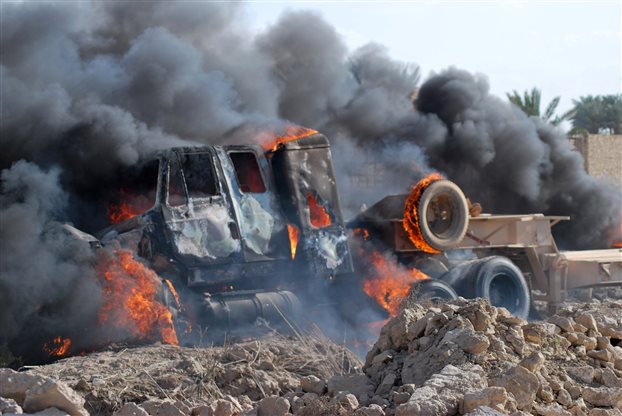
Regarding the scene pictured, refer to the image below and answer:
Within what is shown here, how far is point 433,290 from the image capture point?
11828mm

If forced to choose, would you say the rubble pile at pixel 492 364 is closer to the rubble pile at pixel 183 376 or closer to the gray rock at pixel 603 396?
the gray rock at pixel 603 396

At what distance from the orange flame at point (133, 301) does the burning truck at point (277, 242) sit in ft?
0.05

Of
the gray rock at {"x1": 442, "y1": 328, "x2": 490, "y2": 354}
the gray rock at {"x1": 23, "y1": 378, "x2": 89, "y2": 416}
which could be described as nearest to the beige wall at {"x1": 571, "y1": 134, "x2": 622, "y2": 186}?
the gray rock at {"x1": 442, "y1": 328, "x2": 490, "y2": 354}

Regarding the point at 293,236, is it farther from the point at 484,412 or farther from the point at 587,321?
the point at 484,412

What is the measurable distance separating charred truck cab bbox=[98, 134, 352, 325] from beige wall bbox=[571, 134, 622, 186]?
15.5 metres

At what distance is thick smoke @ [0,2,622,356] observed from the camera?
999 cm

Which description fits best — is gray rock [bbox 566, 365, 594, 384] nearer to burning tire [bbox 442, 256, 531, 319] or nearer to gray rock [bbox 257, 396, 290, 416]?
gray rock [bbox 257, 396, 290, 416]

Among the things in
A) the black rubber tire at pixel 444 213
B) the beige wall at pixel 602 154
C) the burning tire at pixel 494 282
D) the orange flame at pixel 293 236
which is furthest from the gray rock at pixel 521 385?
the beige wall at pixel 602 154

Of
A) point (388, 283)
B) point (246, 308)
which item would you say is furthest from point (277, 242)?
point (388, 283)

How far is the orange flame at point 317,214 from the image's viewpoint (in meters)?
11.2

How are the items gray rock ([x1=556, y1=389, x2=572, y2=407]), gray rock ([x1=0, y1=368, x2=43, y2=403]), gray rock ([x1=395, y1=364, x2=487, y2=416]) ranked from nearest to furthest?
gray rock ([x1=395, y1=364, x2=487, y2=416]) → gray rock ([x1=0, y1=368, x2=43, y2=403]) → gray rock ([x1=556, y1=389, x2=572, y2=407])

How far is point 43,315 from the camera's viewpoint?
9.69 meters

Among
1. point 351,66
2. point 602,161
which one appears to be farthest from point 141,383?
point 602,161

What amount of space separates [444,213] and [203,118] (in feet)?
11.0
